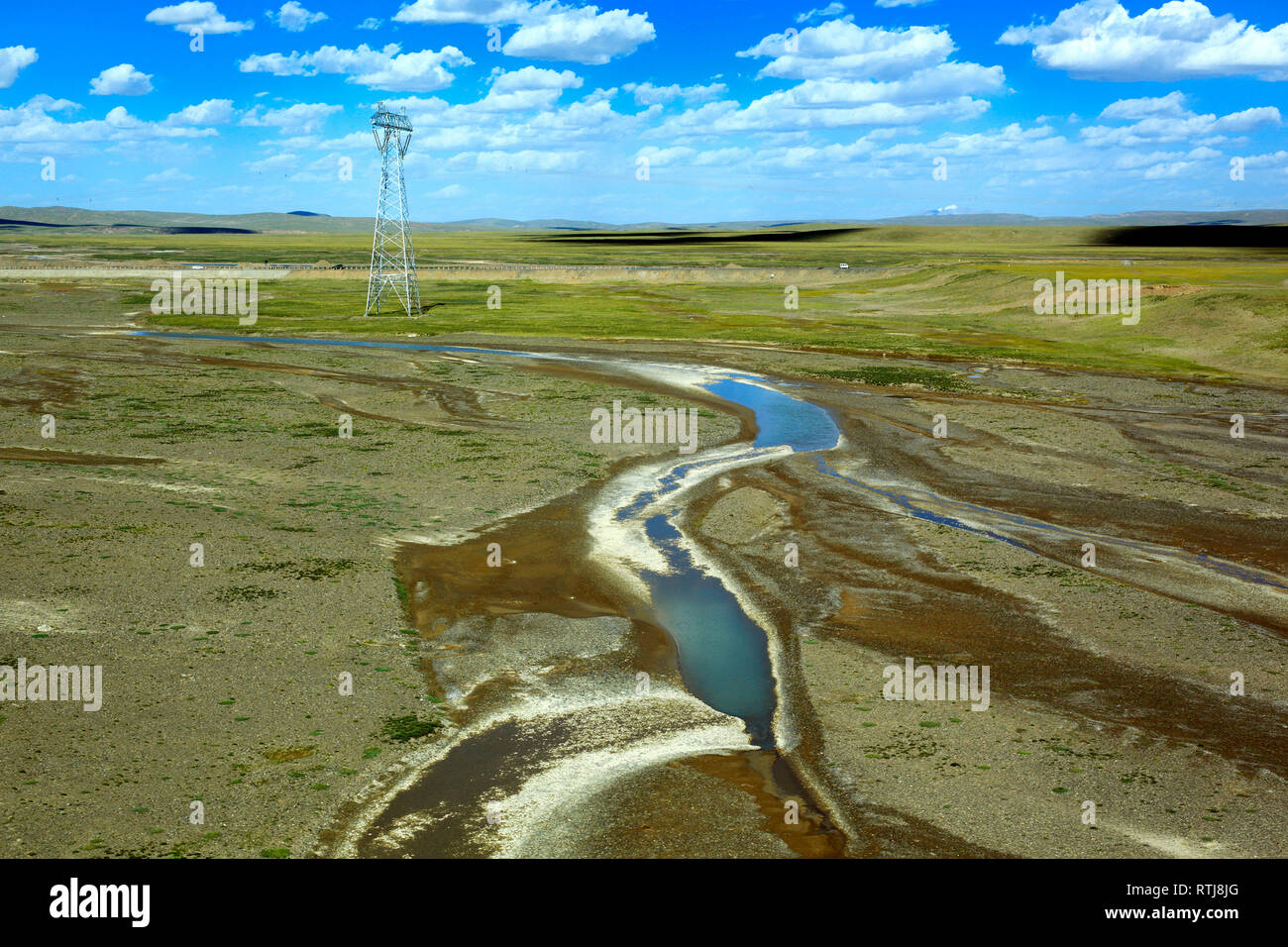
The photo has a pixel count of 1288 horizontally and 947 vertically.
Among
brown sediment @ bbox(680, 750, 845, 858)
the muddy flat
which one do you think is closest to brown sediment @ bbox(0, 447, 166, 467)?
the muddy flat

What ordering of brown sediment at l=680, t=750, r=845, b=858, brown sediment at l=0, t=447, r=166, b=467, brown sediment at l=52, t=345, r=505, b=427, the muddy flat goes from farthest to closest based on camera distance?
brown sediment at l=52, t=345, r=505, b=427
brown sediment at l=0, t=447, r=166, b=467
the muddy flat
brown sediment at l=680, t=750, r=845, b=858

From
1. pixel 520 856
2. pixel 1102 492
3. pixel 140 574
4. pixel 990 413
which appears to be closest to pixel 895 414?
pixel 990 413

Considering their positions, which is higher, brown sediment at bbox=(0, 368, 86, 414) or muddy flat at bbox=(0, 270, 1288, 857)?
brown sediment at bbox=(0, 368, 86, 414)

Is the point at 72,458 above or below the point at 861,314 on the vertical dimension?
below

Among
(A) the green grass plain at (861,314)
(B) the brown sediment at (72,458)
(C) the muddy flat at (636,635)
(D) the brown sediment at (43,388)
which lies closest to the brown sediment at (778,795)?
(C) the muddy flat at (636,635)

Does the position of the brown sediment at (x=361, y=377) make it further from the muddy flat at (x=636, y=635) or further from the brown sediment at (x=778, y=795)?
the brown sediment at (x=778, y=795)

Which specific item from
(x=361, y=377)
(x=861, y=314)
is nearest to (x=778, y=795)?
(x=361, y=377)

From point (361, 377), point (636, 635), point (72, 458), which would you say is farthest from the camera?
point (361, 377)

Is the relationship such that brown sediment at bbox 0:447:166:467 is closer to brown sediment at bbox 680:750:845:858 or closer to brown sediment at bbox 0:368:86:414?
brown sediment at bbox 0:368:86:414

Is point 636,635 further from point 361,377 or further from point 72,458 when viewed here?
point 361,377

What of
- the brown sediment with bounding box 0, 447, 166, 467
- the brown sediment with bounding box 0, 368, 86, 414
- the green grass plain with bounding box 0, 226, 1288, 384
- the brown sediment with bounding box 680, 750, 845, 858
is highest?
the green grass plain with bounding box 0, 226, 1288, 384
